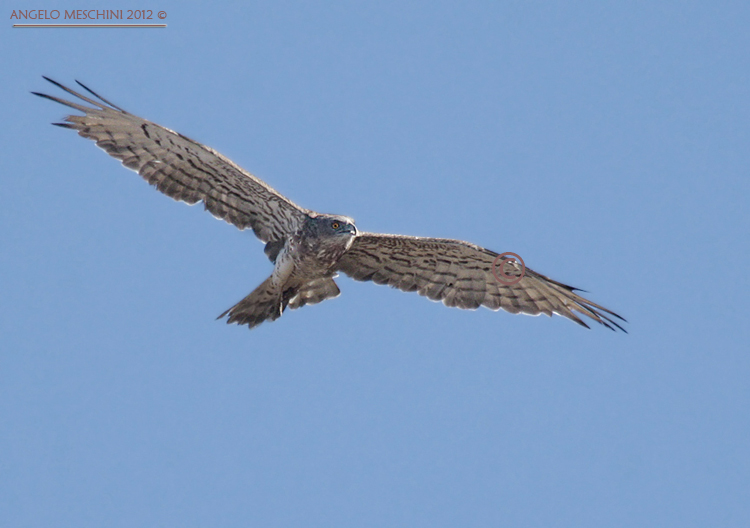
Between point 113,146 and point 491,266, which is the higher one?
point 491,266

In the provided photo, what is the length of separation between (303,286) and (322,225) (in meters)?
1.08

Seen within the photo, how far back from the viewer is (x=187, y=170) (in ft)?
39.2

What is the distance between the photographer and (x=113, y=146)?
11.7 m

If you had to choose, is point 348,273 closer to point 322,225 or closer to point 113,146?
point 322,225

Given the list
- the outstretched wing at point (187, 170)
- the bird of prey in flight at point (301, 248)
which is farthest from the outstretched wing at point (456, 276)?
the outstretched wing at point (187, 170)

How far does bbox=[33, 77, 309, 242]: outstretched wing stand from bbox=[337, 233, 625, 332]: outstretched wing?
1118 mm

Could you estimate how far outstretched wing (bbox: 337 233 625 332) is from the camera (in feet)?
40.0

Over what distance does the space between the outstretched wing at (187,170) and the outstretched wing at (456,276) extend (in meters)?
1.12

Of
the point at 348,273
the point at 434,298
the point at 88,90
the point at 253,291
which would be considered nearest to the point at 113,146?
the point at 88,90

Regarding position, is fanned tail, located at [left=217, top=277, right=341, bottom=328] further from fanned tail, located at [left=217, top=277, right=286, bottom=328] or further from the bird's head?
the bird's head

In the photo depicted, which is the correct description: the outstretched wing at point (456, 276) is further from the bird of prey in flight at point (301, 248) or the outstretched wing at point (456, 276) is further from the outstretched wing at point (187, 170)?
the outstretched wing at point (187, 170)

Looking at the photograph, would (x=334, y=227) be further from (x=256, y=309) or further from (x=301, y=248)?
(x=256, y=309)

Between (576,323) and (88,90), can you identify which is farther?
Result: (576,323)

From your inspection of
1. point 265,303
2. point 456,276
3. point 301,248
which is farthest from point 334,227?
point 456,276
